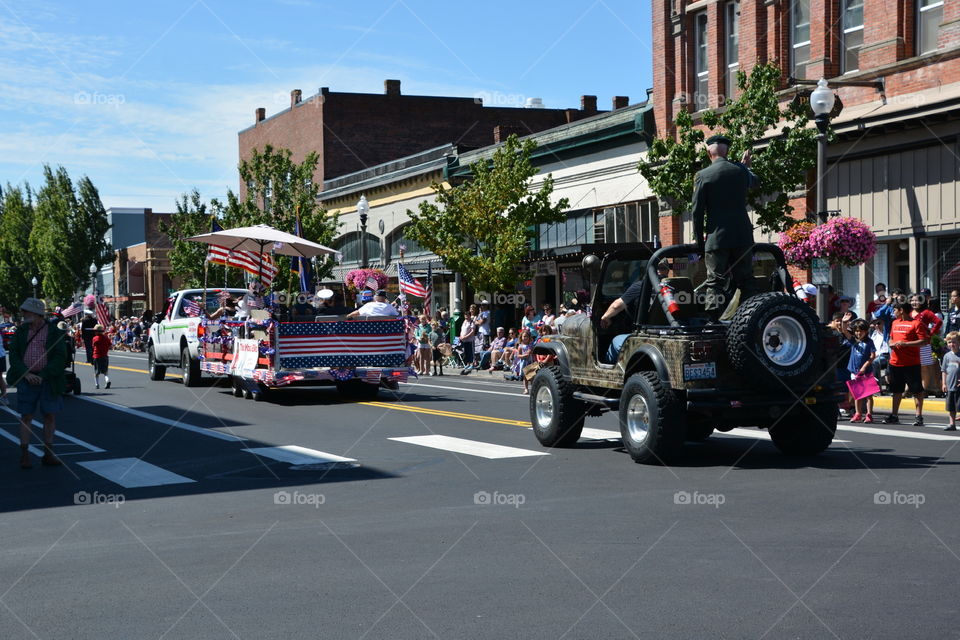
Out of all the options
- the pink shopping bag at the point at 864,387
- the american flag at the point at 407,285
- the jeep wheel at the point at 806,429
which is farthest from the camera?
the american flag at the point at 407,285

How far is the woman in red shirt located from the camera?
15.0m

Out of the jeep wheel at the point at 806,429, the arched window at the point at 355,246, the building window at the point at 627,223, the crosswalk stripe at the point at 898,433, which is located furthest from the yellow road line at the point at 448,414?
the arched window at the point at 355,246

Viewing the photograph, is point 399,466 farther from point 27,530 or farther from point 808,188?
point 808,188

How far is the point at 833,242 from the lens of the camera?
1908cm

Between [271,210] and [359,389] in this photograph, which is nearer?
[359,389]

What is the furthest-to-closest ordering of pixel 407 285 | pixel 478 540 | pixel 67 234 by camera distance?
→ 1. pixel 67 234
2. pixel 407 285
3. pixel 478 540

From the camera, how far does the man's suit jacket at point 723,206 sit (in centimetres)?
1099

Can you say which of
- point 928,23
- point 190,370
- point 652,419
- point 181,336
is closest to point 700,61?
point 928,23

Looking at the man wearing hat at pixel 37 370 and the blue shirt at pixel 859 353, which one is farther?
the blue shirt at pixel 859 353

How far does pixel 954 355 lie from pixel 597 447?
518 cm

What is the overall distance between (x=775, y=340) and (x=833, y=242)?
9269mm

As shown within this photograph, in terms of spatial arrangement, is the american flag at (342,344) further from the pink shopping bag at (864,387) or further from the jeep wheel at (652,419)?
the jeep wheel at (652,419)

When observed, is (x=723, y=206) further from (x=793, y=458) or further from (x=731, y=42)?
(x=731, y=42)

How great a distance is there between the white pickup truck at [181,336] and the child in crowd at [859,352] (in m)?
12.4
